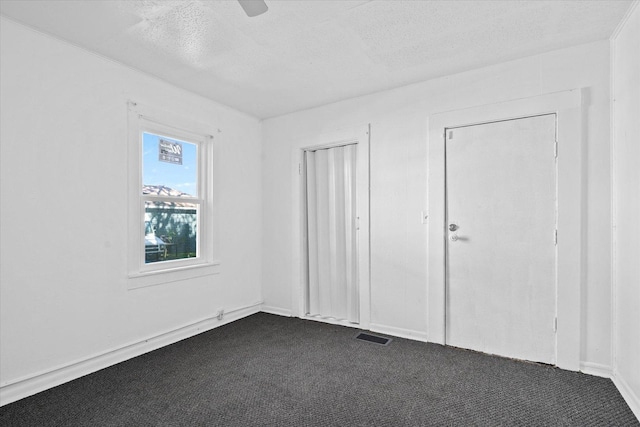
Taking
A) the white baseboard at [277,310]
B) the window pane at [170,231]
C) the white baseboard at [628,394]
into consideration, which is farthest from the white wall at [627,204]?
the window pane at [170,231]

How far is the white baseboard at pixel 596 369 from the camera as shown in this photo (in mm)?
2443

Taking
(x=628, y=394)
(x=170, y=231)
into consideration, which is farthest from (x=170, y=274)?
(x=628, y=394)

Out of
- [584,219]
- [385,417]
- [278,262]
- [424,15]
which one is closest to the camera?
[385,417]

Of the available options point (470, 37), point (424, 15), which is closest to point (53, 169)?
point (424, 15)

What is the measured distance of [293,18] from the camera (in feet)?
7.29

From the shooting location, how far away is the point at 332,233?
3.89 m

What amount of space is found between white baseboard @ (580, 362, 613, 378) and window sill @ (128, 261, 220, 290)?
A: 3459 mm

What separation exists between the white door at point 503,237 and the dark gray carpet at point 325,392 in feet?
0.76

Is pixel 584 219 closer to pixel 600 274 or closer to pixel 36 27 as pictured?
pixel 600 274

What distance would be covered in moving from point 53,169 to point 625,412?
417 cm

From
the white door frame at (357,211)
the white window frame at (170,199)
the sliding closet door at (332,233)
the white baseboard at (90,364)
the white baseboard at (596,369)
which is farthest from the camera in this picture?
the sliding closet door at (332,233)

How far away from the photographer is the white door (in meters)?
2.69

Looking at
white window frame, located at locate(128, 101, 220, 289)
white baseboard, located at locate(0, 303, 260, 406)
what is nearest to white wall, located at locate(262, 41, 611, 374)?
white window frame, located at locate(128, 101, 220, 289)

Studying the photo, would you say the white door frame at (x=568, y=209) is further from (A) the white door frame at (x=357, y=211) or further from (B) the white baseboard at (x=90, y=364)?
(B) the white baseboard at (x=90, y=364)
